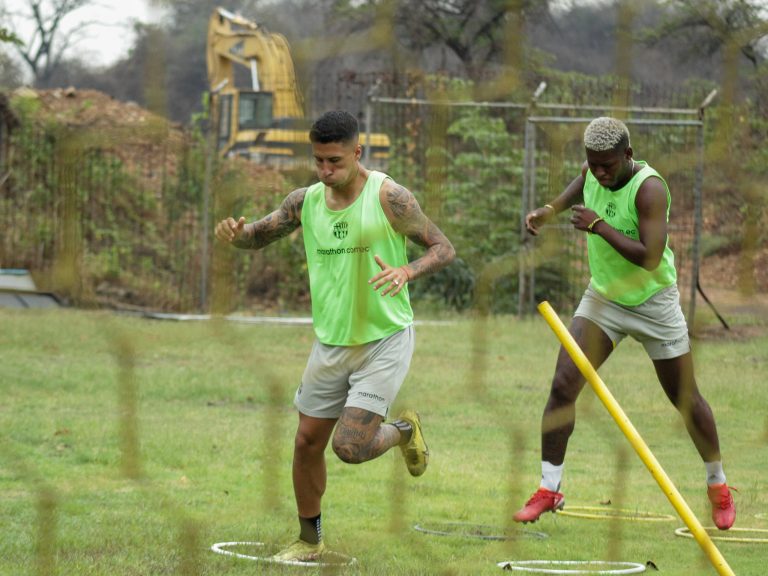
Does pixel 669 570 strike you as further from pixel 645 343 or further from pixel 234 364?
pixel 234 364

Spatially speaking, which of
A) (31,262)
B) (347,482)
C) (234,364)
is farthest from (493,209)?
(347,482)

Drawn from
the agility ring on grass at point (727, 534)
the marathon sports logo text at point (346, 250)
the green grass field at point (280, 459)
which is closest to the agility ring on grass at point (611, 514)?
the green grass field at point (280, 459)

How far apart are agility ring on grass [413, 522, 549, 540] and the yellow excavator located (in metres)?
1.63

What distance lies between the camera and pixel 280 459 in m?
6.43

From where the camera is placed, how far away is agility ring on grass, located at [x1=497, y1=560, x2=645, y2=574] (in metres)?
4.22

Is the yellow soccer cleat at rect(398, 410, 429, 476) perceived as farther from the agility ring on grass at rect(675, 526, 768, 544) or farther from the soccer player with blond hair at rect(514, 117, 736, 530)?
the agility ring on grass at rect(675, 526, 768, 544)

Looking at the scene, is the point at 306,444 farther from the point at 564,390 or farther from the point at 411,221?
the point at 564,390

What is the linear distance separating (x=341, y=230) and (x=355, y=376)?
502mm

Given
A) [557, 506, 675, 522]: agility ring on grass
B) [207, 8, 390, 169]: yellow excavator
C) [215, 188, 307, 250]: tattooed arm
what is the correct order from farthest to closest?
[207, 8, 390, 169]: yellow excavator
[557, 506, 675, 522]: agility ring on grass
[215, 188, 307, 250]: tattooed arm

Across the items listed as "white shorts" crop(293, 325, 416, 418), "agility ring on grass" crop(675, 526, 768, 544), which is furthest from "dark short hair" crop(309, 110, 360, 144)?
"agility ring on grass" crop(675, 526, 768, 544)

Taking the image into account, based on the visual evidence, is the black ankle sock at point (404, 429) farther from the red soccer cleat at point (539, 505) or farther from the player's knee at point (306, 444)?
the red soccer cleat at point (539, 505)

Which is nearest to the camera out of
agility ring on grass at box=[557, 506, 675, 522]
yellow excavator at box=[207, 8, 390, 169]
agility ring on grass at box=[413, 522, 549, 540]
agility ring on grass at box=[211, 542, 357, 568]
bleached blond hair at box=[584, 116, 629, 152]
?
agility ring on grass at box=[211, 542, 357, 568]

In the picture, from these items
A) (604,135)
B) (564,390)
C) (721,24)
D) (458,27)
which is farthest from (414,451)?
(458,27)

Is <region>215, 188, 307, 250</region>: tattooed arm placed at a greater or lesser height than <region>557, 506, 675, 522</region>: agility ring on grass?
greater
